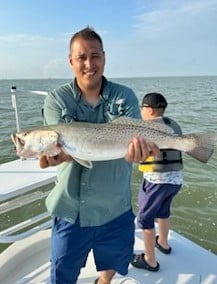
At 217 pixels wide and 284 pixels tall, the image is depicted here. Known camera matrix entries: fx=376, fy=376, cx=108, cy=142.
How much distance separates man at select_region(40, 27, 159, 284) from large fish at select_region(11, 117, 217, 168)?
0.26 feet

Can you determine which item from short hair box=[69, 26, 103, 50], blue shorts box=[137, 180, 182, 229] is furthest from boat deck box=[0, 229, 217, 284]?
short hair box=[69, 26, 103, 50]

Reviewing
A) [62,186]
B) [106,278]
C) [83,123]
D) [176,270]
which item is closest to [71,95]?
[83,123]

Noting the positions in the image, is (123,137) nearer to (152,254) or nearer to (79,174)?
(79,174)

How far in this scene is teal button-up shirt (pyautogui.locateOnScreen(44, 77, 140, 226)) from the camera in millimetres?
2582

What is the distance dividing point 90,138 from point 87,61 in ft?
1.70

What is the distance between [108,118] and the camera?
8.70ft

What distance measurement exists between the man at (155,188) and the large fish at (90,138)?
1.09 metres

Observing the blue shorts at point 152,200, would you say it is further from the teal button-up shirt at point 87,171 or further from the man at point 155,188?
the teal button-up shirt at point 87,171

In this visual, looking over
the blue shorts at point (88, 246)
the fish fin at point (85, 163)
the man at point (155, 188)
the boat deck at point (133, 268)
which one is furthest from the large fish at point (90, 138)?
the boat deck at point (133, 268)

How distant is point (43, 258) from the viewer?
4.02 metres

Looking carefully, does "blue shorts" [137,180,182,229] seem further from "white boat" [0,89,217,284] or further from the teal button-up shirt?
the teal button-up shirt

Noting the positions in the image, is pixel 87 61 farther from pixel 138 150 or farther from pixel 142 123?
pixel 138 150

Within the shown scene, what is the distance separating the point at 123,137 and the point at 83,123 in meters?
0.28

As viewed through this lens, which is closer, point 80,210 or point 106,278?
point 80,210
